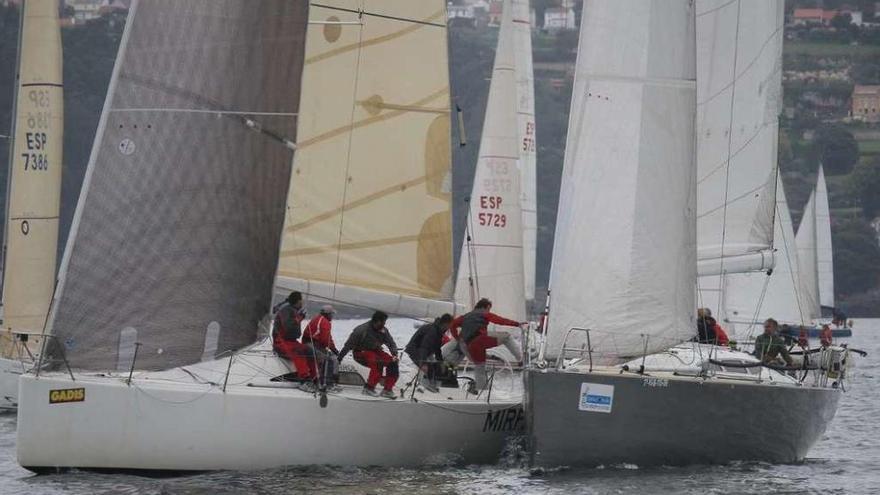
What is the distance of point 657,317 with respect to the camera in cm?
1795

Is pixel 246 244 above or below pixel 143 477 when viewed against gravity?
above

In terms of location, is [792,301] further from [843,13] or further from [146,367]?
[843,13]

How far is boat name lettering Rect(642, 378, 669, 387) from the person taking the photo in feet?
56.3

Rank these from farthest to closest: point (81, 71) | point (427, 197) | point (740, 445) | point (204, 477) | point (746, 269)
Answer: point (81, 71) → point (746, 269) → point (427, 197) → point (740, 445) → point (204, 477)

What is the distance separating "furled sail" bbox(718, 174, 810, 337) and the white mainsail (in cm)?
387

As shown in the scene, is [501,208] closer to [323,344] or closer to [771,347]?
[771,347]

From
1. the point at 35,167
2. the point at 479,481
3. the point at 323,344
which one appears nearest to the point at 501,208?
the point at 35,167

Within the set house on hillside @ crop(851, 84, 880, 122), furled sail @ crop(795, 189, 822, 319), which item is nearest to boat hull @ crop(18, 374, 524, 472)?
furled sail @ crop(795, 189, 822, 319)

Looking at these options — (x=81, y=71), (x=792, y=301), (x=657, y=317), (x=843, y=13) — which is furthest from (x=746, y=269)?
(x=843, y=13)

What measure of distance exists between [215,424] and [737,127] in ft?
26.1

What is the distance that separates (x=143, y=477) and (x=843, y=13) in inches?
6662

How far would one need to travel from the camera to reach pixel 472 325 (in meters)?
18.6

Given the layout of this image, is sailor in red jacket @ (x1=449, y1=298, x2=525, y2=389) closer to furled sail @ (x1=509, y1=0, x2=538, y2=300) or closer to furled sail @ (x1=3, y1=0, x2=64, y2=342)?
furled sail @ (x1=3, y1=0, x2=64, y2=342)

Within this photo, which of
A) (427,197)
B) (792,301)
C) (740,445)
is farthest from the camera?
(792,301)
